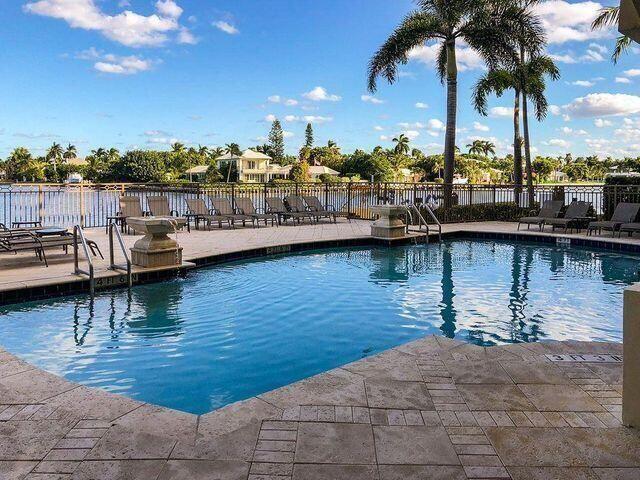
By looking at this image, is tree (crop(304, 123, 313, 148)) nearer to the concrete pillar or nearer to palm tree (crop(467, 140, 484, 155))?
palm tree (crop(467, 140, 484, 155))

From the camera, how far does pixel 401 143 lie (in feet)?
297

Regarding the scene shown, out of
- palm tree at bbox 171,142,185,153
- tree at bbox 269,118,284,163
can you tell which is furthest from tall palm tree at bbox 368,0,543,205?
palm tree at bbox 171,142,185,153

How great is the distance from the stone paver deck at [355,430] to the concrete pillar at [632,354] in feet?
0.37

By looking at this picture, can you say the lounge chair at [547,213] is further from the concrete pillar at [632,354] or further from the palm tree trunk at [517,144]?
the concrete pillar at [632,354]

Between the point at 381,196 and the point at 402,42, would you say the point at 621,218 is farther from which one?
the point at 402,42

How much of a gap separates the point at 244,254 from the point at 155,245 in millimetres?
2313

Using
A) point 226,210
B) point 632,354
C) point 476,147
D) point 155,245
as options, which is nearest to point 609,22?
point 226,210

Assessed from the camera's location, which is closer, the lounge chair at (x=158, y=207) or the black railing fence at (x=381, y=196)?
the lounge chair at (x=158, y=207)

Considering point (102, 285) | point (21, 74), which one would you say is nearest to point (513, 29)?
point (102, 285)

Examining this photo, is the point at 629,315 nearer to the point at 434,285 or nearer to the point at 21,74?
the point at 434,285

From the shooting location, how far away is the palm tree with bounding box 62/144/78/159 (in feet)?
368

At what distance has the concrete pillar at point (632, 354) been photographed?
106 inches

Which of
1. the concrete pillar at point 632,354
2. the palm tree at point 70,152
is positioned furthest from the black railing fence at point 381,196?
the palm tree at point 70,152

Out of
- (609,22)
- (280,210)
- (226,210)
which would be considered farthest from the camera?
(609,22)
